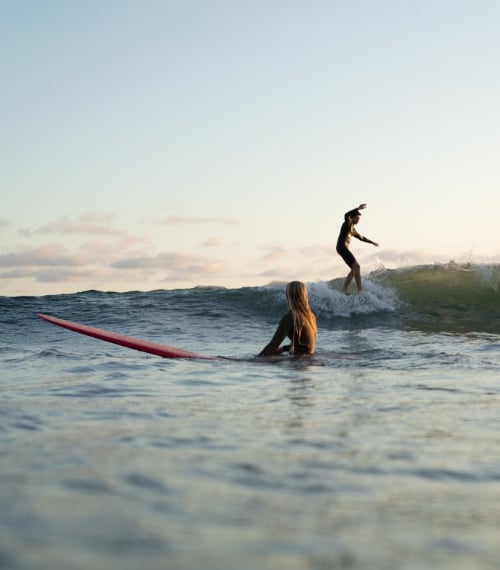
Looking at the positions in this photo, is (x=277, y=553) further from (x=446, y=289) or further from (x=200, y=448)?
(x=446, y=289)

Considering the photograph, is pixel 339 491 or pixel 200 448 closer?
pixel 339 491

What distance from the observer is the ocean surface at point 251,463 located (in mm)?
2170

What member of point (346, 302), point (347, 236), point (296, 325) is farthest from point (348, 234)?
point (296, 325)

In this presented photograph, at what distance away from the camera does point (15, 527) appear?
7.54 feet

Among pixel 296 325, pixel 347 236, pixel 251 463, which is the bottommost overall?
pixel 251 463

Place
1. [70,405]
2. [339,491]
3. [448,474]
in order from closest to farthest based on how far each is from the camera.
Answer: [339,491] < [448,474] < [70,405]

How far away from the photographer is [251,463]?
318 cm

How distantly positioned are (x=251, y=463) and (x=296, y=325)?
4.44 metres

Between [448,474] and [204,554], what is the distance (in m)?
1.39

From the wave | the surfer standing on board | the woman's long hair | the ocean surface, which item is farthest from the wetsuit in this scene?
the woman's long hair

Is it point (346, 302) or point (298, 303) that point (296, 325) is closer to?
point (298, 303)

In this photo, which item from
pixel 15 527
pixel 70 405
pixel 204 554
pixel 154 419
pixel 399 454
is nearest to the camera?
pixel 204 554

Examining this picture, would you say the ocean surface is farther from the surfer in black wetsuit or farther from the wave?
the wave

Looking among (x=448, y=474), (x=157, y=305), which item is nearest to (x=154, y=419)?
(x=448, y=474)
